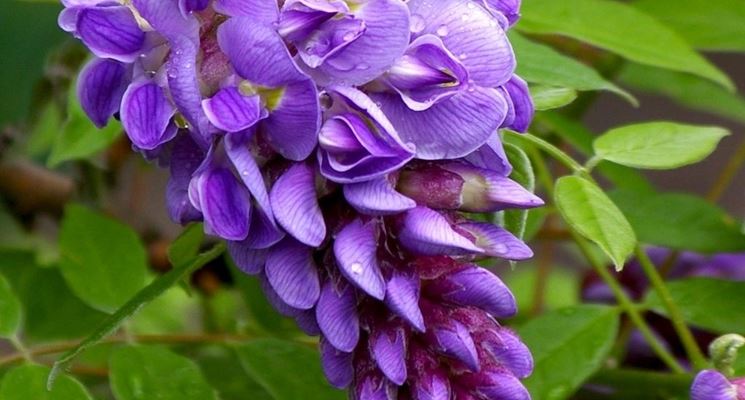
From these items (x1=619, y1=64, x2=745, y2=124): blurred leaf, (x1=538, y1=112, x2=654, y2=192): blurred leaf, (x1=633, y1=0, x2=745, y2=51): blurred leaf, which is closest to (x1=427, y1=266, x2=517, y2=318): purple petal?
(x1=538, y1=112, x2=654, y2=192): blurred leaf

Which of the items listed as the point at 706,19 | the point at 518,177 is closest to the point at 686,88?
the point at 706,19

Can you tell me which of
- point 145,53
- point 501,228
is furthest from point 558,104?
point 145,53

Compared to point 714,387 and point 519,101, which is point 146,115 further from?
point 714,387

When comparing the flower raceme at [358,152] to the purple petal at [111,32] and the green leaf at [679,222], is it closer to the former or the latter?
the purple petal at [111,32]

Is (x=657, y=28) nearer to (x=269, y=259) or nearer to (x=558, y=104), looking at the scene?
(x=558, y=104)

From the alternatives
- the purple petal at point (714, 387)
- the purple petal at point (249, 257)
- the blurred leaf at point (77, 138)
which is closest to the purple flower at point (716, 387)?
the purple petal at point (714, 387)

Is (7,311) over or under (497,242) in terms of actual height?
under

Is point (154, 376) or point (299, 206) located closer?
point (299, 206)
